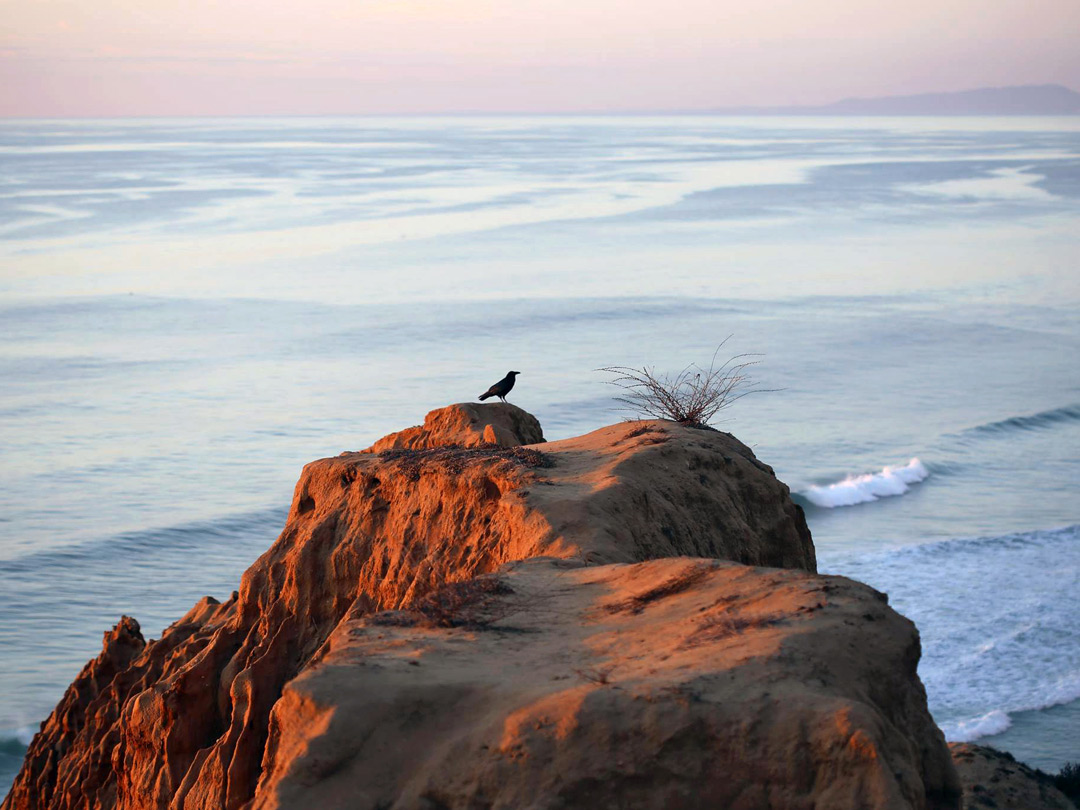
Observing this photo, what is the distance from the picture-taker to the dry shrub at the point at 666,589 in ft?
22.5

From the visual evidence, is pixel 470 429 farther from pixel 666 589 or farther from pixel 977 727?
pixel 977 727

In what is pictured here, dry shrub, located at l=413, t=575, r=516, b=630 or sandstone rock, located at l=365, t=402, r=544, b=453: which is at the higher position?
dry shrub, located at l=413, t=575, r=516, b=630

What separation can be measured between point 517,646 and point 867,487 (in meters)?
28.6

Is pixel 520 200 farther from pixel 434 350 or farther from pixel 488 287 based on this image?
pixel 434 350

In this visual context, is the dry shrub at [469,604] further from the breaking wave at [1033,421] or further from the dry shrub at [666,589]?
the breaking wave at [1033,421]

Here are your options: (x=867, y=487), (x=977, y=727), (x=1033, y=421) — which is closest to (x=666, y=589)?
(x=977, y=727)

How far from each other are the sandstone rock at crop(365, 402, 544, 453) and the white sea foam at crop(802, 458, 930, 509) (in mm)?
19940

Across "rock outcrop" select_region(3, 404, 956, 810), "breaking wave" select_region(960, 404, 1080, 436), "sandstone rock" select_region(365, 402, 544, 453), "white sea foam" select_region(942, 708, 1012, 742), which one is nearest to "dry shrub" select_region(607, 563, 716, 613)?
"rock outcrop" select_region(3, 404, 956, 810)

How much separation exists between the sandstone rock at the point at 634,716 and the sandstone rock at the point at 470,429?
247 inches

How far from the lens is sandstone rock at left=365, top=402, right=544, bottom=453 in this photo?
42.0 feet

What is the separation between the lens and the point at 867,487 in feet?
110

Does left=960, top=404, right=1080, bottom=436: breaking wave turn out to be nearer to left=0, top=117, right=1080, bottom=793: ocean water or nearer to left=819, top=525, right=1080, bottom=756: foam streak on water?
left=0, top=117, right=1080, bottom=793: ocean water

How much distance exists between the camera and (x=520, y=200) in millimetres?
97250

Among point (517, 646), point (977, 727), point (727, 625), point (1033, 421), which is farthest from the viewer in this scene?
point (1033, 421)
